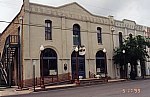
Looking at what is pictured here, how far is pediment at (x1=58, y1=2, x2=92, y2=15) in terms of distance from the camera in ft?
99.6

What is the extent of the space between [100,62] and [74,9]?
310 inches

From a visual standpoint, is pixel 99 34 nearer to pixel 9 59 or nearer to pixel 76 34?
pixel 76 34

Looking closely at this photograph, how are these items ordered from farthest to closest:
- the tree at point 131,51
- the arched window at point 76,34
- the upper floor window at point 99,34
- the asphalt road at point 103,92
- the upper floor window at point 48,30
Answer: the upper floor window at point 99,34, the tree at point 131,51, the arched window at point 76,34, the upper floor window at point 48,30, the asphalt road at point 103,92

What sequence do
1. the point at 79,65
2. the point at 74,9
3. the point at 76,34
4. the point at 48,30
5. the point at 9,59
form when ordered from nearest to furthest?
the point at 48,30 < the point at 9,59 < the point at 79,65 < the point at 76,34 < the point at 74,9

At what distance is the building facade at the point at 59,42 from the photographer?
26.3 m

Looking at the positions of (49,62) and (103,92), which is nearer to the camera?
(103,92)

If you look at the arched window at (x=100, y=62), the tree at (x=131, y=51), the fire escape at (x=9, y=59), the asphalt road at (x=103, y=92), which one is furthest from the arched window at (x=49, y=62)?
the tree at (x=131, y=51)

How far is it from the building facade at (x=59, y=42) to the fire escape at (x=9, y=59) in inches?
5.6

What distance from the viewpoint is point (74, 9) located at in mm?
31406

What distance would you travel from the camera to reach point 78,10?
3192 centimetres

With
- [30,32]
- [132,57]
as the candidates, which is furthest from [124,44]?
[30,32]

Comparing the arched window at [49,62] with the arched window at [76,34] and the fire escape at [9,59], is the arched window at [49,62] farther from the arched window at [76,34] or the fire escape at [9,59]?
the arched window at [76,34]

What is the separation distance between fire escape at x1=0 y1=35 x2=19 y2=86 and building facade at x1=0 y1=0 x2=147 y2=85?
0.14 metres

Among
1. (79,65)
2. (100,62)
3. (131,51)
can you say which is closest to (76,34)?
(79,65)
